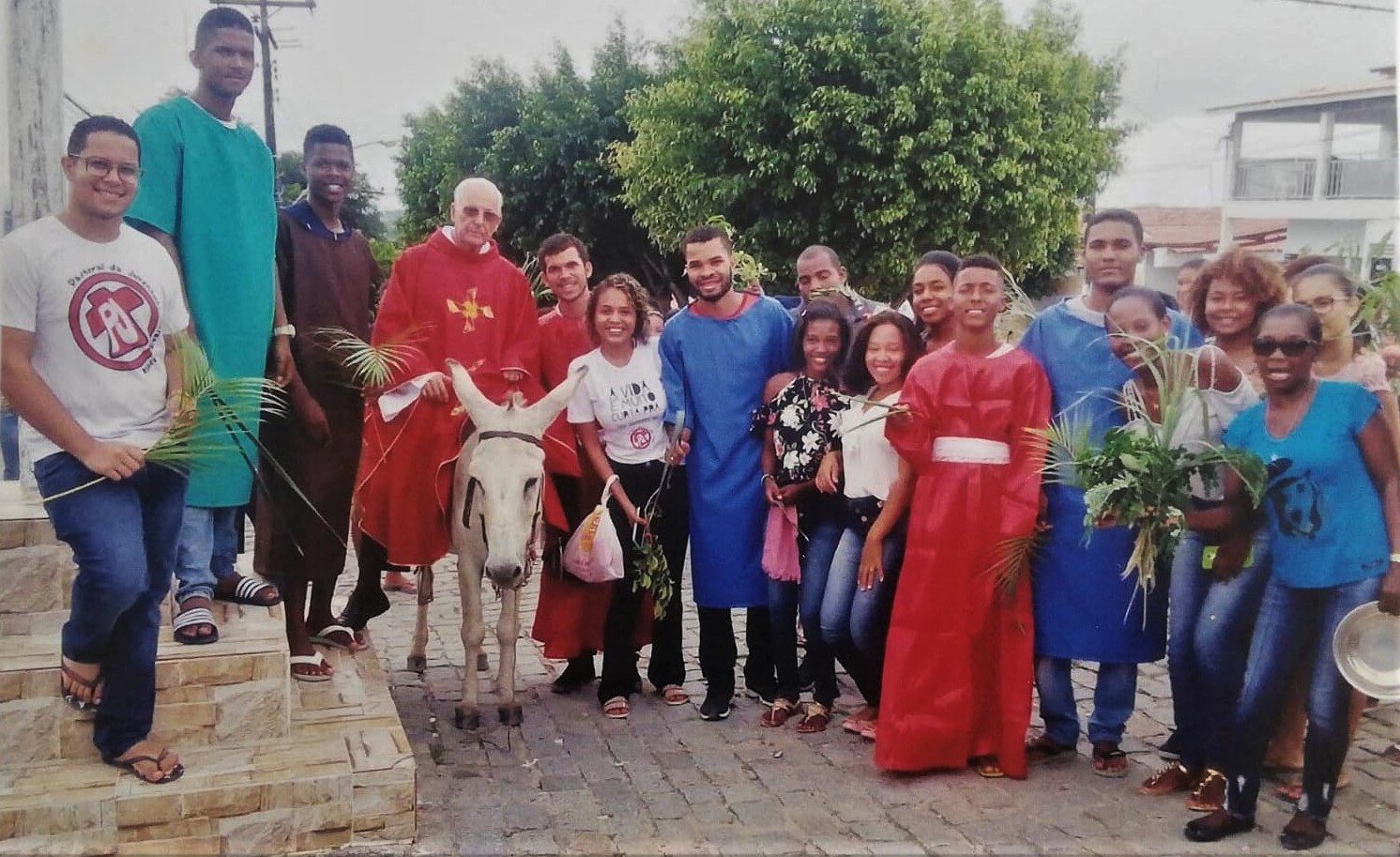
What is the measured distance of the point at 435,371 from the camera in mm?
4750

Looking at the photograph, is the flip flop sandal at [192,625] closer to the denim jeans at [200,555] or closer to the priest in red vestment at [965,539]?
the denim jeans at [200,555]

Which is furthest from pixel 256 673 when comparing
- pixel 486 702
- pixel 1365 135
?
pixel 1365 135

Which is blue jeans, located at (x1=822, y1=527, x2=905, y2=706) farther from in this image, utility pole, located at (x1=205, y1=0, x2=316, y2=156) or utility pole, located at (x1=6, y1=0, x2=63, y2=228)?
utility pole, located at (x1=6, y1=0, x2=63, y2=228)

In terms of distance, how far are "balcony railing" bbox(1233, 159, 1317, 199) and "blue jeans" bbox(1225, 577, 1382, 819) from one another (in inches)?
75.5

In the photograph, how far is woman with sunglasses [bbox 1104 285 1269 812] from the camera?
381 cm

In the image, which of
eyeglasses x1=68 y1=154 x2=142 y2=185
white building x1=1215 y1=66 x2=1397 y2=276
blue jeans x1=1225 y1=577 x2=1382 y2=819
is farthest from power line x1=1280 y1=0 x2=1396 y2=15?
eyeglasses x1=68 y1=154 x2=142 y2=185

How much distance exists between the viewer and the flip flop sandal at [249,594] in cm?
429

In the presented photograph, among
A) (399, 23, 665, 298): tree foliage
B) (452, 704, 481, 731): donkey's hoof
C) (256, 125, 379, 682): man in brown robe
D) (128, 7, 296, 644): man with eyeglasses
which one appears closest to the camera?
(128, 7, 296, 644): man with eyeglasses

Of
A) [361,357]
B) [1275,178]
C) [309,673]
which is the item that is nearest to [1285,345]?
[1275,178]

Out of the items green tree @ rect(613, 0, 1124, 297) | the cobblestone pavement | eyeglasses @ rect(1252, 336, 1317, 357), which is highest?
green tree @ rect(613, 0, 1124, 297)

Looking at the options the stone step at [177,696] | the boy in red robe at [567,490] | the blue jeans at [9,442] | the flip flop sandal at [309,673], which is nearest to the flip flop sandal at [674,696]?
the boy in red robe at [567,490]

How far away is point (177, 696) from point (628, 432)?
207 centimetres

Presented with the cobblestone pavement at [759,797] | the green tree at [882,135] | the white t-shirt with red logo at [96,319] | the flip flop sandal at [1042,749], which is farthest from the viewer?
the green tree at [882,135]

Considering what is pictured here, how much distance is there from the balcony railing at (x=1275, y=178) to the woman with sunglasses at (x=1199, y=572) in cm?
131
